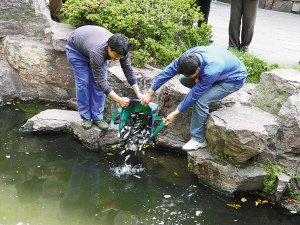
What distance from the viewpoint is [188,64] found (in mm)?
3562

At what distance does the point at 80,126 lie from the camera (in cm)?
491

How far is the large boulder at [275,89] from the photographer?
4.14 metres

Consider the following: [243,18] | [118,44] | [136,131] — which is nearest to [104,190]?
[136,131]

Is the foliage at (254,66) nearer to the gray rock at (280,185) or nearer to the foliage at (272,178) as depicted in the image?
the foliage at (272,178)

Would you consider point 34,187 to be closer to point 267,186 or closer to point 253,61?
point 267,186

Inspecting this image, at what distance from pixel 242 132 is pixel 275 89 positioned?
1.03 meters

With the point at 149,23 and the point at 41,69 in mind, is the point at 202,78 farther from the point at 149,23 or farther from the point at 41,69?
the point at 41,69

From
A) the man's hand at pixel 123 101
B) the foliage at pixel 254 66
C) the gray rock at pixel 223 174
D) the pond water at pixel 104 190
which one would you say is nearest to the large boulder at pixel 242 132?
the gray rock at pixel 223 174

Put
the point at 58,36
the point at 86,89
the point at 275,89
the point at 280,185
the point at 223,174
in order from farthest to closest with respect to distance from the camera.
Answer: the point at 58,36, the point at 86,89, the point at 275,89, the point at 223,174, the point at 280,185

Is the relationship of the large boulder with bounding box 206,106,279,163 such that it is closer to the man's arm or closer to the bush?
the man's arm

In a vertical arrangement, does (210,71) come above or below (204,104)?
above

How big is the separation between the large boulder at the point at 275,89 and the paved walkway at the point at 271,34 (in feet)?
5.11

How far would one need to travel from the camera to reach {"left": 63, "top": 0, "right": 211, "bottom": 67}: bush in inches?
218

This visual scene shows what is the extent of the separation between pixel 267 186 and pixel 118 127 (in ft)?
6.99
